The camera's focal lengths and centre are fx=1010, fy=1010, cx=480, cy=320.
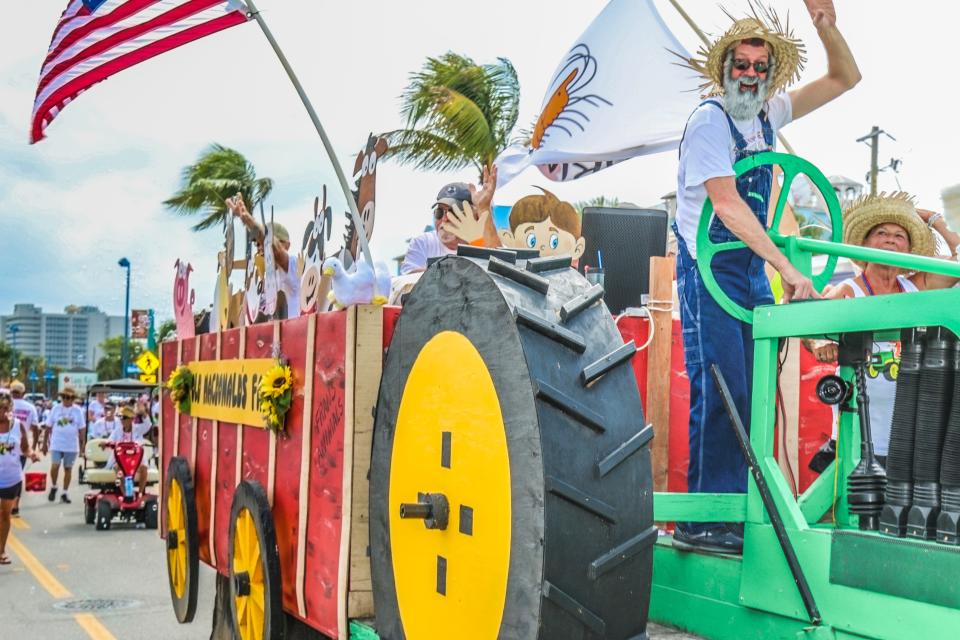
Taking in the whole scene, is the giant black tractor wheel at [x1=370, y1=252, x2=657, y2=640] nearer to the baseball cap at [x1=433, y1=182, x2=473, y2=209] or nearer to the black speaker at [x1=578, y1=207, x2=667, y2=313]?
the black speaker at [x1=578, y1=207, x2=667, y2=313]

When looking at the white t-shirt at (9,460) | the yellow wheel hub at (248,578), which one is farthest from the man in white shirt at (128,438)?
the yellow wheel hub at (248,578)

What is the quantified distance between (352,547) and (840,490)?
1345 millimetres

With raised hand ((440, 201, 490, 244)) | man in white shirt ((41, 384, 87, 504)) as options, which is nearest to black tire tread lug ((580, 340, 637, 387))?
raised hand ((440, 201, 490, 244))

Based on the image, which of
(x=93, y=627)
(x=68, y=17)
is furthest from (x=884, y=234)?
(x=93, y=627)

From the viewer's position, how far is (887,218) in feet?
11.0

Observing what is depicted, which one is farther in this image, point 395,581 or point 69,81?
point 69,81

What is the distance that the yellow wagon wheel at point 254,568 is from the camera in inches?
135

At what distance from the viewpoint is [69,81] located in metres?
7.23

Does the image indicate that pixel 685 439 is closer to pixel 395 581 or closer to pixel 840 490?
pixel 840 490

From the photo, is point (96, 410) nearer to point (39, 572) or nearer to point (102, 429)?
point (102, 429)

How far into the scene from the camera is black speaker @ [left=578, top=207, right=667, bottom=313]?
16.2 feet

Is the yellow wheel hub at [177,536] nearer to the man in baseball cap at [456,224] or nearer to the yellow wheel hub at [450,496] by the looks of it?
the man in baseball cap at [456,224]

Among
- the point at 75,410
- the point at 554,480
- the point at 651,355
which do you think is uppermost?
the point at 651,355

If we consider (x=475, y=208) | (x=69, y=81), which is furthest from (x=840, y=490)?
(x=69, y=81)
